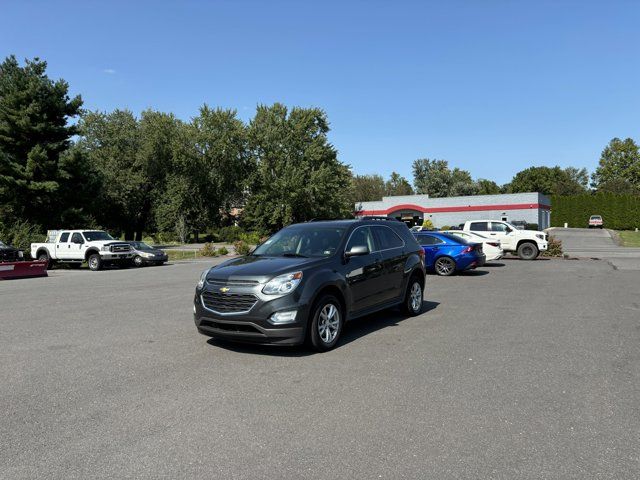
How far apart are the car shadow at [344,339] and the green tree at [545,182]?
11737 centimetres

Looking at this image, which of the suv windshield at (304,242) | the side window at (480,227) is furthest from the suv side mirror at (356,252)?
the side window at (480,227)

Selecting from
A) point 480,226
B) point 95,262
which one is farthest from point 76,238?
point 480,226

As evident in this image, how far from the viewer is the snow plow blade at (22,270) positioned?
19.3 meters

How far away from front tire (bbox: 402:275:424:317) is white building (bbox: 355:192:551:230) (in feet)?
166

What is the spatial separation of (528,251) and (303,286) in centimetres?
2078

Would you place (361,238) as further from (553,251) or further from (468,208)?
(468,208)

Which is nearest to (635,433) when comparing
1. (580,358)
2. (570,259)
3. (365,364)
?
(580,358)

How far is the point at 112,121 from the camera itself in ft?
172

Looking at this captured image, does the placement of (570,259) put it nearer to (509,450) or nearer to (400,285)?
(400,285)

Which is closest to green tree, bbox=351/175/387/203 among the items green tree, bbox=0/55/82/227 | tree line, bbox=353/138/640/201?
tree line, bbox=353/138/640/201

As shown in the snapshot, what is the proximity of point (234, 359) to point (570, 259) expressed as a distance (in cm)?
2262

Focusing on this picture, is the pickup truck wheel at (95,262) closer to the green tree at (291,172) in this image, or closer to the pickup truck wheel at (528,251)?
the pickup truck wheel at (528,251)

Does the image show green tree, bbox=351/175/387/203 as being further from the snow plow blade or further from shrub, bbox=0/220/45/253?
the snow plow blade

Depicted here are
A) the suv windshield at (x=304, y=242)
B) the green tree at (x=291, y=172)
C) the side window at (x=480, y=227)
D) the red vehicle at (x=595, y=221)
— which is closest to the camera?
the suv windshield at (x=304, y=242)
